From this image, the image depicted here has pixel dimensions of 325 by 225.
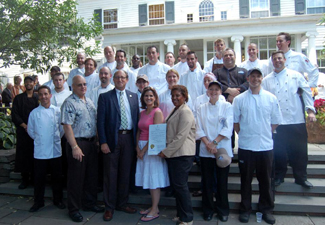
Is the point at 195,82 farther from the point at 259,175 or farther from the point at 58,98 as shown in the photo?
the point at 58,98

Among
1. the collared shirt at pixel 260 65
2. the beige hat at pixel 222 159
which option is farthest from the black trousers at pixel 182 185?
the collared shirt at pixel 260 65

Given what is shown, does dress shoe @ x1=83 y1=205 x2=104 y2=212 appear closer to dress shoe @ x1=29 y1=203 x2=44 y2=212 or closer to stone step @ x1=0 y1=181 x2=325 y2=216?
stone step @ x1=0 y1=181 x2=325 y2=216

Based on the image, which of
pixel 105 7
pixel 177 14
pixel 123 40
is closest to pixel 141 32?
pixel 123 40

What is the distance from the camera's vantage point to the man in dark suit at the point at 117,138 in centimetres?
382

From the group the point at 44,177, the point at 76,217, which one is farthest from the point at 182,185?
the point at 44,177

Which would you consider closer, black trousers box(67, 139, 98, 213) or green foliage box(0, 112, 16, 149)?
black trousers box(67, 139, 98, 213)

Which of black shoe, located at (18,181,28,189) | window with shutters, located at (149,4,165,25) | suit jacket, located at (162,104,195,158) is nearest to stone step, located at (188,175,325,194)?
suit jacket, located at (162,104,195,158)

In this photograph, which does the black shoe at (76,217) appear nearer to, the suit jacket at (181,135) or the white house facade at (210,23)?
the suit jacket at (181,135)

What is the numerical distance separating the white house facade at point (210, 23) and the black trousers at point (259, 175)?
1183 cm

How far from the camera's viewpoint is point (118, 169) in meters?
3.96

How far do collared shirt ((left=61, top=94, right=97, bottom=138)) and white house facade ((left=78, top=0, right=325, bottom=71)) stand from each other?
1210 centimetres

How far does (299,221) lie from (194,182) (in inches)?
65.8

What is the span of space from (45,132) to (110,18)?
53.9ft

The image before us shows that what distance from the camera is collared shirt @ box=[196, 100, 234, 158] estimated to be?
11.9 feet
